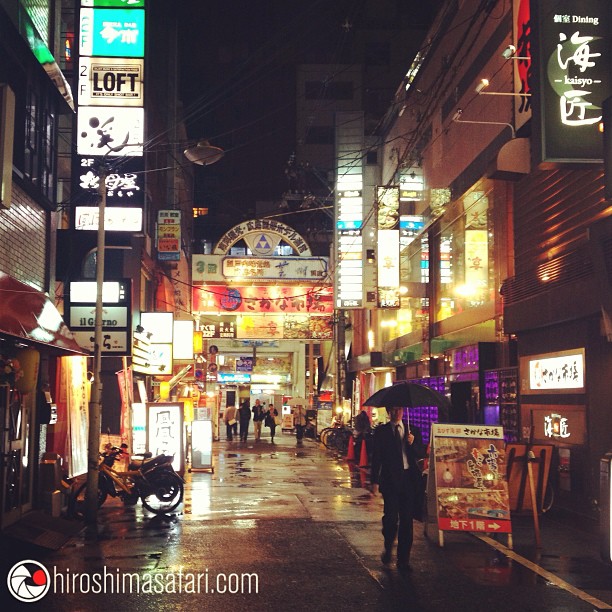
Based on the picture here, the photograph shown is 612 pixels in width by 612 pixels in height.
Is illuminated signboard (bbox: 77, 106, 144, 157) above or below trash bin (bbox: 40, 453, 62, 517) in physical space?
above

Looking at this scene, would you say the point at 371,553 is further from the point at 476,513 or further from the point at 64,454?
the point at 64,454

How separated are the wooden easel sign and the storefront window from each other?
27.0ft

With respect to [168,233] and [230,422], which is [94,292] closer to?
[168,233]

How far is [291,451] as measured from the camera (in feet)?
108

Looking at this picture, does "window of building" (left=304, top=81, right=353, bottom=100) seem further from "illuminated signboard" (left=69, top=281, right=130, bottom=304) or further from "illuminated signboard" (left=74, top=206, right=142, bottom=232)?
"illuminated signboard" (left=69, top=281, right=130, bottom=304)

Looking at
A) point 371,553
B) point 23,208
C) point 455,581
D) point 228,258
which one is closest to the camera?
point 455,581

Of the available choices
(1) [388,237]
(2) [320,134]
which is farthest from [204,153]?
(2) [320,134]

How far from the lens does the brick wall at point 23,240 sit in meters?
12.1

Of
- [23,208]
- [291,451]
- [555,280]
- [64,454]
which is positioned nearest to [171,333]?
[291,451]

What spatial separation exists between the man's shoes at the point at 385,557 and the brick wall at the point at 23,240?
7.05 metres

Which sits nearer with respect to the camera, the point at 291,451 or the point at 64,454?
the point at 64,454

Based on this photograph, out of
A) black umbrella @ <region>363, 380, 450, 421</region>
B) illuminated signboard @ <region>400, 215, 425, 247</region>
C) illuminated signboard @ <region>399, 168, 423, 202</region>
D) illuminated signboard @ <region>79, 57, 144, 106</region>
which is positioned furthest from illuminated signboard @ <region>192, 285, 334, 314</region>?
black umbrella @ <region>363, 380, 450, 421</region>

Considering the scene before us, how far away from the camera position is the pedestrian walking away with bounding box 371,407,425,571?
32.8 feet

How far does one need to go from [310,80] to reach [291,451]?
49742 millimetres
